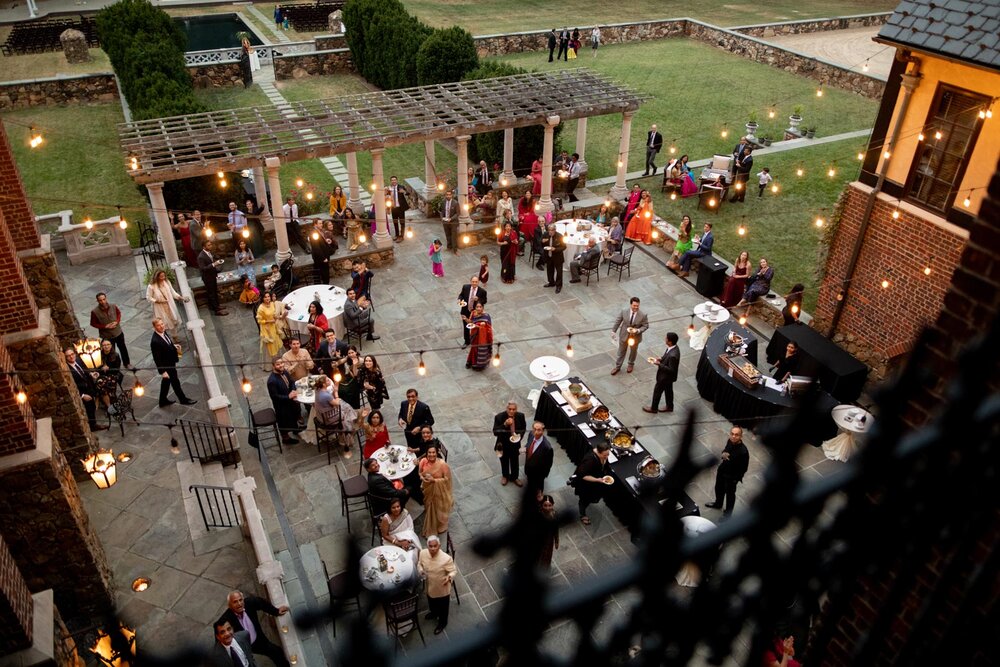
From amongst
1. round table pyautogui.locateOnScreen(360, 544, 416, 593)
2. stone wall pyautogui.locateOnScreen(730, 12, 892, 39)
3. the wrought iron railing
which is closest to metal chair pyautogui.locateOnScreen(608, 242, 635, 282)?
round table pyautogui.locateOnScreen(360, 544, 416, 593)

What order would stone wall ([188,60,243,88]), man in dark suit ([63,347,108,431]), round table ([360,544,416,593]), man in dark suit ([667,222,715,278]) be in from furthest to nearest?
stone wall ([188,60,243,88]) < man in dark suit ([667,222,715,278]) < man in dark suit ([63,347,108,431]) < round table ([360,544,416,593])

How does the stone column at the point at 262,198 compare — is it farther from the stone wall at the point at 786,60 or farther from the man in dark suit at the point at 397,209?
the stone wall at the point at 786,60

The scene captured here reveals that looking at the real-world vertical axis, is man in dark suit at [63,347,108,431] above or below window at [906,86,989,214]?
below

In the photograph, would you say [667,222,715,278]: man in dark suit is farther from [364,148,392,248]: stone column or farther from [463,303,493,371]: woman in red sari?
[364,148,392,248]: stone column

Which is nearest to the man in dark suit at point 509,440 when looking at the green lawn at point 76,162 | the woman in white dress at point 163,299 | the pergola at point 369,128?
the woman in white dress at point 163,299

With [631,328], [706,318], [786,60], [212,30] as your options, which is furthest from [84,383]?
[212,30]

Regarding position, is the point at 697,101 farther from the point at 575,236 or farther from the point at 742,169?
the point at 575,236

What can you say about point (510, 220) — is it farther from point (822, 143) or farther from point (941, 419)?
point (941, 419)

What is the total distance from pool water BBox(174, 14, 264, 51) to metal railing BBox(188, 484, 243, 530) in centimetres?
3759

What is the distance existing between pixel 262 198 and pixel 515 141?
804 cm

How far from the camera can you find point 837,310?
14.3 m

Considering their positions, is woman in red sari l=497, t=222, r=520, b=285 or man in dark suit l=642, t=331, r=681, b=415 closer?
man in dark suit l=642, t=331, r=681, b=415

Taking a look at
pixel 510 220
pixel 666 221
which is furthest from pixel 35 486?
pixel 666 221

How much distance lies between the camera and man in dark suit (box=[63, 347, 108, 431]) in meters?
11.7
